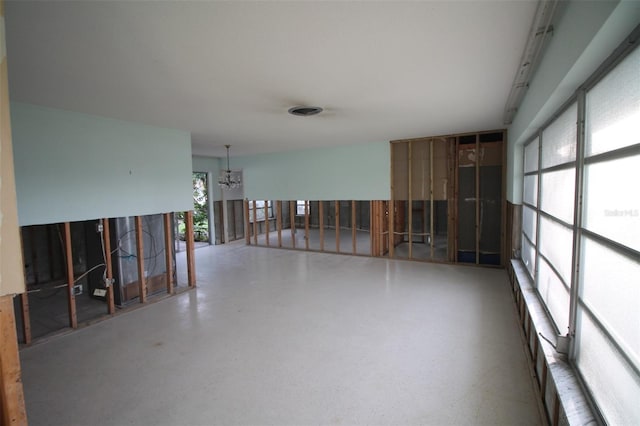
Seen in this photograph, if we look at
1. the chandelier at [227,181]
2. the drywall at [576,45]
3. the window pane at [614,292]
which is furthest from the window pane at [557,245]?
the chandelier at [227,181]

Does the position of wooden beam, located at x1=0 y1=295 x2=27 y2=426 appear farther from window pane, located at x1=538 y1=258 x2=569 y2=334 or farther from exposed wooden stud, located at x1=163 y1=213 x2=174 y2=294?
exposed wooden stud, located at x1=163 y1=213 x2=174 y2=294

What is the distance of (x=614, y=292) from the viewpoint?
1.32 meters

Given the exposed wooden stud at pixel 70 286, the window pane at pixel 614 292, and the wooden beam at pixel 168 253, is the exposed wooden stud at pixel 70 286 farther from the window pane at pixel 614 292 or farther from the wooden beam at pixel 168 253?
the window pane at pixel 614 292

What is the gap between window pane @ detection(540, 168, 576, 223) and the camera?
6.54ft

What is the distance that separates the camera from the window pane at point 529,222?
3321 mm

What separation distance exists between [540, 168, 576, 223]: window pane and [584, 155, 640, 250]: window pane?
1.01 ft

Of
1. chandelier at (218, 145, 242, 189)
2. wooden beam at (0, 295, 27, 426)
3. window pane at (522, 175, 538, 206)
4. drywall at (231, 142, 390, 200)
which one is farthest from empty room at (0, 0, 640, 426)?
chandelier at (218, 145, 242, 189)

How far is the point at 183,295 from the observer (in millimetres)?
4812

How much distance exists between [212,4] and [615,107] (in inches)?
81.2

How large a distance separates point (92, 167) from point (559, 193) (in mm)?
5038

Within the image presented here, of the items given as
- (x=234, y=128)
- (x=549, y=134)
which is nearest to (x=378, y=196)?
(x=234, y=128)

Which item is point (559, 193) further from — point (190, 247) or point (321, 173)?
point (321, 173)

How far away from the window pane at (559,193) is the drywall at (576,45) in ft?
1.66

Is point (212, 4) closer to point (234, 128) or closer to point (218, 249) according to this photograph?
point (234, 128)
